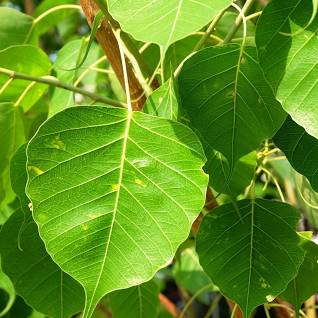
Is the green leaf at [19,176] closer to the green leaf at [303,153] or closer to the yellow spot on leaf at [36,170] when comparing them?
the yellow spot on leaf at [36,170]

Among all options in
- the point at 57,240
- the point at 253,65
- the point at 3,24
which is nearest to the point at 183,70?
the point at 253,65

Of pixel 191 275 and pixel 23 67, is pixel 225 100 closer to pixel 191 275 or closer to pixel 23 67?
pixel 23 67

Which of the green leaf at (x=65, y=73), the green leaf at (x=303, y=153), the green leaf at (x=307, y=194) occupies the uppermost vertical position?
the green leaf at (x=303, y=153)

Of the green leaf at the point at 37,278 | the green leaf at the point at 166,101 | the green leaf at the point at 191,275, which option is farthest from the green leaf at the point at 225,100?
the green leaf at the point at 191,275

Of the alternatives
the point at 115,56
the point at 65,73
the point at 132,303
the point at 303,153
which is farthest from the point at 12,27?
the point at 303,153

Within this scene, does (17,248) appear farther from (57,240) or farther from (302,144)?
(302,144)

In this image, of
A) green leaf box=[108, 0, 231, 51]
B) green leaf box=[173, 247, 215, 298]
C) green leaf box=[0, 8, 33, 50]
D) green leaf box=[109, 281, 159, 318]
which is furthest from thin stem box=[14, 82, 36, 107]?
green leaf box=[173, 247, 215, 298]

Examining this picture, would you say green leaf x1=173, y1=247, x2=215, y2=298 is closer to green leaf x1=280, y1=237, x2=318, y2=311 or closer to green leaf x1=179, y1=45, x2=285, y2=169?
green leaf x1=280, y1=237, x2=318, y2=311
